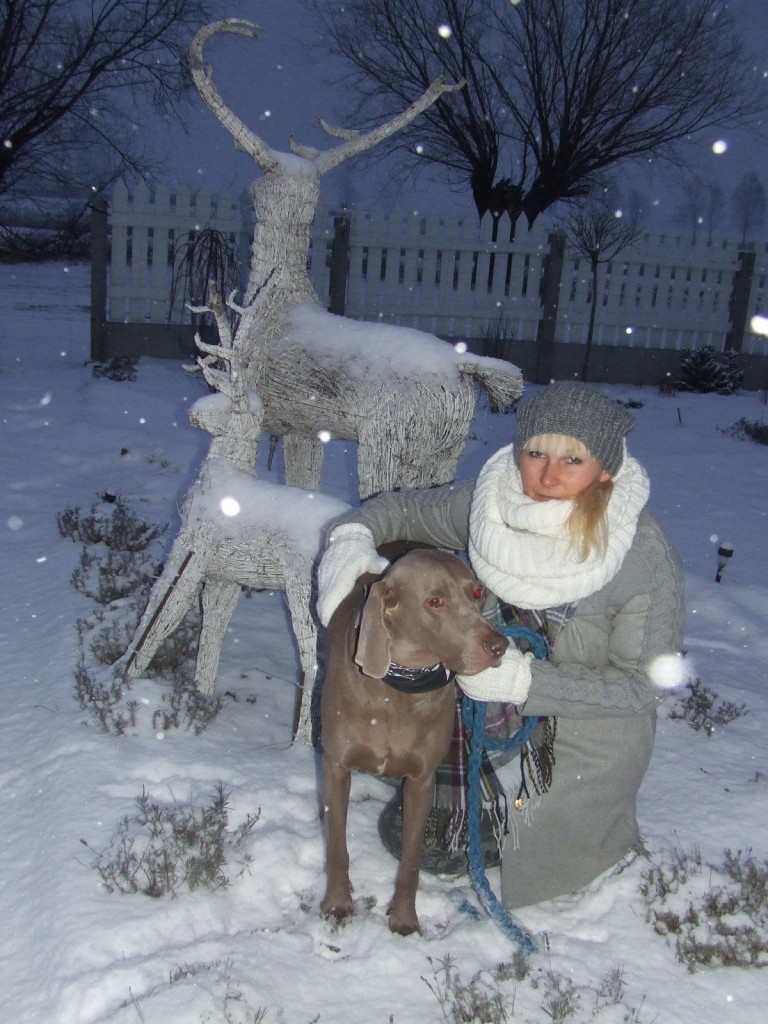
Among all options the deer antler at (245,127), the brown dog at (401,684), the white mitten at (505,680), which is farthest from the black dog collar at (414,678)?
the deer antler at (245,127)

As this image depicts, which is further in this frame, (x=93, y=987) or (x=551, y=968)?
(x=551, y=968)

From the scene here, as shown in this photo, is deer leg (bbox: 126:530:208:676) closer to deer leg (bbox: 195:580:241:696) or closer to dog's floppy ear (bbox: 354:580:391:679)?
deer leg (bbox: 195:580:241:696)

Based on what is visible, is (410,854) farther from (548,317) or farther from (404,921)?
(548,317)

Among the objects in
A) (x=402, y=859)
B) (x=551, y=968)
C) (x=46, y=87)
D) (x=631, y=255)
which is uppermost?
(x=46, y=87)

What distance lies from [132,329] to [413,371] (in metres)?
8.50

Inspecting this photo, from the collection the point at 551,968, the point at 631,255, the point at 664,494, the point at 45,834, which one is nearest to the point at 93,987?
the point at 45,834

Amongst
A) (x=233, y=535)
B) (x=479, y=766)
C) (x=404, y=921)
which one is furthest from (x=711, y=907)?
(x=233, y=535)

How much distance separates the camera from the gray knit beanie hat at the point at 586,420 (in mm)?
2764

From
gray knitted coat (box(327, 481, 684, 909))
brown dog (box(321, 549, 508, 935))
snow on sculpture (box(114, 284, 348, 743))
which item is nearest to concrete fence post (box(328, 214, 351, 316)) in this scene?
snow on sculpture (box(114, 284, 348, 743))

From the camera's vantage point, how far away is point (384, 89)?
15.7 meters

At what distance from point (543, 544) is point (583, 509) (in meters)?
0.17

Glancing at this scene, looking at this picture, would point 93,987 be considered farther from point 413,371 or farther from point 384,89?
point 384,89

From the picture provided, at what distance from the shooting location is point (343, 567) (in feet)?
9.56

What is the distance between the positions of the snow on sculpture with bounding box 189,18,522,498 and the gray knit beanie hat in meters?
1.27
